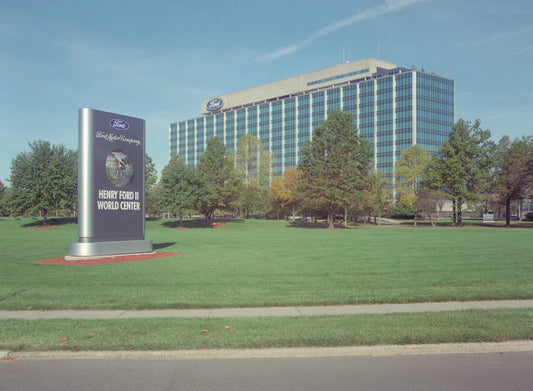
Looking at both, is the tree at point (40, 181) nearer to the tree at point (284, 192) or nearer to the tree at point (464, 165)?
the tree at point (284, 192)

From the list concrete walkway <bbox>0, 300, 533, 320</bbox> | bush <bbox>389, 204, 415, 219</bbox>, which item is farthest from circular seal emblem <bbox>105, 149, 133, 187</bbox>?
bush <bbox>389, 204, 415, 219</bbox>

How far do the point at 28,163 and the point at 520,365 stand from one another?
59.7m

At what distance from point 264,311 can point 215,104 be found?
15802cm

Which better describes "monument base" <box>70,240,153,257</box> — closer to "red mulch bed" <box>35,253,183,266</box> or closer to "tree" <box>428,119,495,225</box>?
"red mulch bed" <box>35,253,183,266</box>

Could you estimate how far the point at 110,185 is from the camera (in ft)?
60.8

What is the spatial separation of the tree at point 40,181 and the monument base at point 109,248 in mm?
39255

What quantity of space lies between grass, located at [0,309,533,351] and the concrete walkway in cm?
42

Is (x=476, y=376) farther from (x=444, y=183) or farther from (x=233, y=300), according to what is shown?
(x=444, y=183)

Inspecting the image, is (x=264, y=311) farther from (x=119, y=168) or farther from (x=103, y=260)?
(x=119, y=168)

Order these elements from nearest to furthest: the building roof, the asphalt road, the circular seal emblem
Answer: the asphalt road → the circular seal emblem → the building roof

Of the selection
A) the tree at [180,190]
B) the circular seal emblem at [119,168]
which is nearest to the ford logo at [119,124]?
the circular seal emblem at [119,168]

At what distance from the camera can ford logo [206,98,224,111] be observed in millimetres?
159375

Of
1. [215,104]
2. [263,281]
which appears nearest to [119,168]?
[263,281]

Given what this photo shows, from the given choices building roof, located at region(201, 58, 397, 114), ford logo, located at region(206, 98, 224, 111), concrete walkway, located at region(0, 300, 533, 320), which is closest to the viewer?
concrete walkway, located at region(0, 300, 533, 320)
